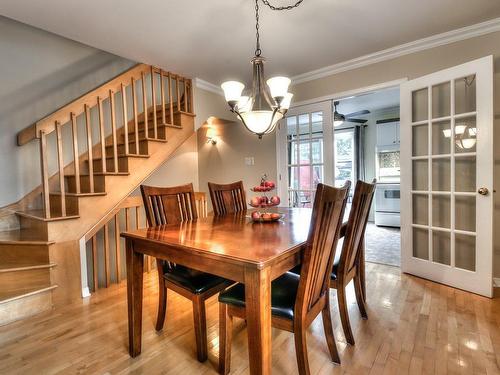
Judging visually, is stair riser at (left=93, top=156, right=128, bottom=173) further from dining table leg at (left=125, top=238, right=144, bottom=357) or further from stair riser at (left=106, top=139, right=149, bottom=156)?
dining table leg at (left=125, top=238, right=144, bottom=357)

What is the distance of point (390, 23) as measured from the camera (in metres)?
2.40

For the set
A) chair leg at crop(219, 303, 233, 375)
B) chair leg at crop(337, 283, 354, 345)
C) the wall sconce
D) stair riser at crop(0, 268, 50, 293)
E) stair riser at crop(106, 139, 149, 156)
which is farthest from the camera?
the wall sconce

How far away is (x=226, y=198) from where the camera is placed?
102 inches

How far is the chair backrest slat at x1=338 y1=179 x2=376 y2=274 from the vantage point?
5.23ft

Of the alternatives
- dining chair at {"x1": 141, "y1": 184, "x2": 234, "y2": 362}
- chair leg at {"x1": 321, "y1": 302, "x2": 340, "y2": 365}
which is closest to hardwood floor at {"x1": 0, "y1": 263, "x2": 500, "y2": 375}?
chair leg at {"x1": 321, "y1": 302, "x2": 340, "y2": 365}

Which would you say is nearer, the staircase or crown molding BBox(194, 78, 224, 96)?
the staircase

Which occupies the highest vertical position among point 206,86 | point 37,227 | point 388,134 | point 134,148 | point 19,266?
point 206,86

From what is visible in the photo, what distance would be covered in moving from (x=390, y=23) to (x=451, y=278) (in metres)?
2.36

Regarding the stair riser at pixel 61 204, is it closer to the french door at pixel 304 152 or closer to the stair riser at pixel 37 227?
the stair riser at pixel 37 227

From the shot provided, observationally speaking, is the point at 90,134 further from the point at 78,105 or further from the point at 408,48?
the point at 408,48

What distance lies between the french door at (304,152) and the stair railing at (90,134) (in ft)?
4.44

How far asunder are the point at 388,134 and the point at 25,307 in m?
5.88

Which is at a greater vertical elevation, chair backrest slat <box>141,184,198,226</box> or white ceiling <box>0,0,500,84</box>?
white ceiling <box>0,0,500,84</box>

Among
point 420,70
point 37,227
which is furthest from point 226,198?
point 420,70
